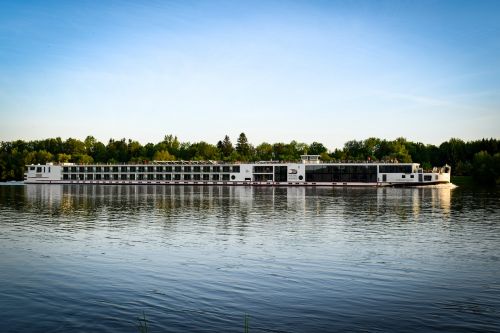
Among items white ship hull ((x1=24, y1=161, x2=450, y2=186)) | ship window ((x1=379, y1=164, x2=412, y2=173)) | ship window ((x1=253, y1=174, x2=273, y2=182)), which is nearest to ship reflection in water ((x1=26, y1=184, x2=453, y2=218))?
ship window ((x1=379, y1=164, x2=412, y2=173))

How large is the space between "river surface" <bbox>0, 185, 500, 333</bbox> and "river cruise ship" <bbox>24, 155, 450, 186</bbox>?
117m

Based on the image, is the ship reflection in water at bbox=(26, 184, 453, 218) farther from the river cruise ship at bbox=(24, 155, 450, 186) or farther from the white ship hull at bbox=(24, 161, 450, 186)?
the river cruise ship at bbox=(24, 155, 450, 186)

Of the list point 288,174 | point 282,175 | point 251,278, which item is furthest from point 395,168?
point 251,278

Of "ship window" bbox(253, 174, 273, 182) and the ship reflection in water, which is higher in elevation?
"ship window" bbox(253, 174, 273, 182)

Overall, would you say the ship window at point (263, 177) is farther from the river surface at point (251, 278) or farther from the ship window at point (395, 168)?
the river surface at point (251, 278)

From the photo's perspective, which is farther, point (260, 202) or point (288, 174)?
point (288, 174)

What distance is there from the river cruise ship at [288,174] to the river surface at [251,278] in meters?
117

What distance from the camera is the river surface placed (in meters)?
19.0

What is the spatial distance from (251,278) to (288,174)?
152356mm

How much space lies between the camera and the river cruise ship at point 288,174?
535ft

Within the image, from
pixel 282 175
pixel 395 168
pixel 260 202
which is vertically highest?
pixel 395 168

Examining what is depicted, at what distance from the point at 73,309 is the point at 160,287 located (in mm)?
4571

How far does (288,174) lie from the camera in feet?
583

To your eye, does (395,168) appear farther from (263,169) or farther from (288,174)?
(263,169)
